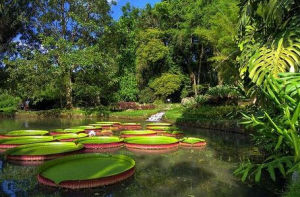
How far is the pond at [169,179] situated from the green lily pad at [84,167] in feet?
0.86

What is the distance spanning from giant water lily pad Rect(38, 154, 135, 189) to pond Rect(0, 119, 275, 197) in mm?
131

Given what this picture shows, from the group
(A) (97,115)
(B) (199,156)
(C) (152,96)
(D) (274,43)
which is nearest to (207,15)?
(C) (152,96)

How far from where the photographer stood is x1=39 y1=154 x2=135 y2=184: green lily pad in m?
5.74

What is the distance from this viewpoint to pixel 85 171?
6.10 m

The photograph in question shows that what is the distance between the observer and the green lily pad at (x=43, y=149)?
797 centimetres

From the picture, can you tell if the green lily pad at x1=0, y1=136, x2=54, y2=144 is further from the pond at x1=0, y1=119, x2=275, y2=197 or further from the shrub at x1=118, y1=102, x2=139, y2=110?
the shrub at x1=118, y1=102, x2=139, y2=110

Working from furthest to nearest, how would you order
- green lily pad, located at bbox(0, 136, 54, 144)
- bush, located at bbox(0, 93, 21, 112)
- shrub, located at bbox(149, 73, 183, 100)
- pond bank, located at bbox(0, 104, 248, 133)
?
shrub, located at bbox(149, 73, 183, 100), bush, located at bbox(0, 93, 21, 112), pond bank, located at bbox(0, 104, 248, 133), green lily pad, located at bbox(0, 136, 54, 144)

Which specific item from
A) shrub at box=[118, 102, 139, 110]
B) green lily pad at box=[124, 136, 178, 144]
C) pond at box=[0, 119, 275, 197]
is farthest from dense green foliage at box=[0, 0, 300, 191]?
green lily pad at box=[124, 136, 178, 144]

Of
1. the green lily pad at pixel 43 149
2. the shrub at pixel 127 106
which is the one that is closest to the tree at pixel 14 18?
the shrub at pixel 127 106

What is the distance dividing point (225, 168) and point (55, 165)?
4.09 metres

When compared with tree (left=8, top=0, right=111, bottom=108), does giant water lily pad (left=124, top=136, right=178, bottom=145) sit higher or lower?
lower

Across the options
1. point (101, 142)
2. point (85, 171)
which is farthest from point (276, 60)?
point (101, 142)

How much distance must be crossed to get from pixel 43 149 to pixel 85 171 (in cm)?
292

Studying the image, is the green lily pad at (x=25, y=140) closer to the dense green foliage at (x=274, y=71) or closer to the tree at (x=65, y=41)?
the dense green foliage at (x=274, y=71)
